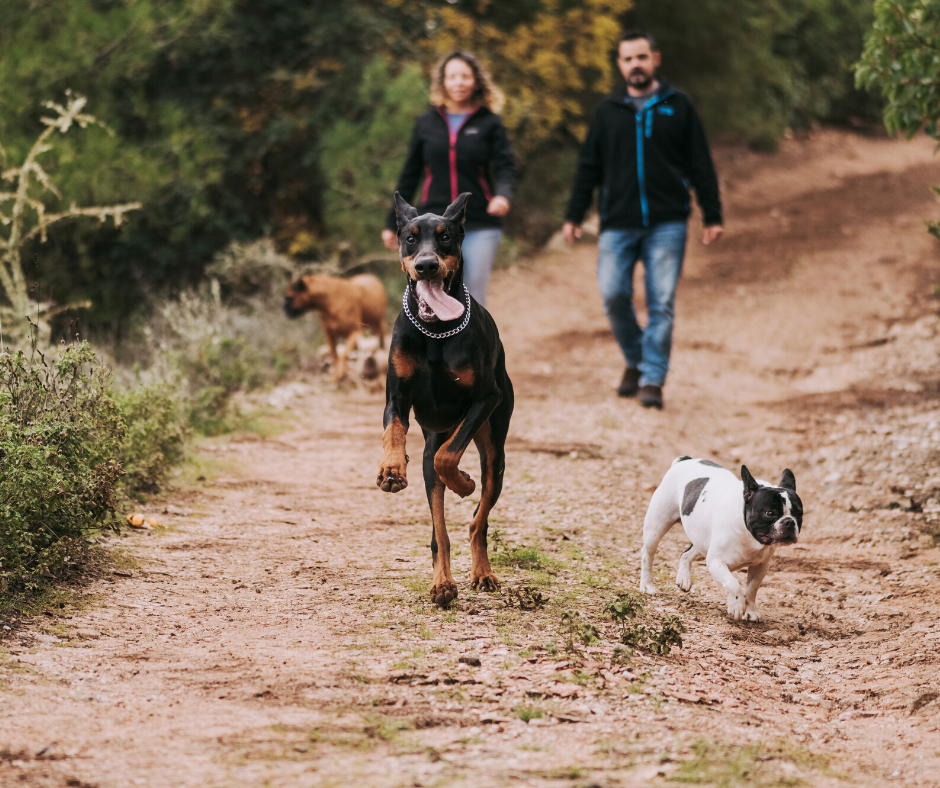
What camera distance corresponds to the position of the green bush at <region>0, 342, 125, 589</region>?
14.2ft

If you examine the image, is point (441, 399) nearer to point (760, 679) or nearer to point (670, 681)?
point (670, 681)

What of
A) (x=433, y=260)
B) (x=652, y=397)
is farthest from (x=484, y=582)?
(x=652, y=397)

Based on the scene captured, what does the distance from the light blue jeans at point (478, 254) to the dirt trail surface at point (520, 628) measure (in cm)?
138

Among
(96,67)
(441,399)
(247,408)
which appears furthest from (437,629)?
(96,67)

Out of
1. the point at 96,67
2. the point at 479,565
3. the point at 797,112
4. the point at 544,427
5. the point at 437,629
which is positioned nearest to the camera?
the point at 437,629

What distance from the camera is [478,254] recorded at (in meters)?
7.22

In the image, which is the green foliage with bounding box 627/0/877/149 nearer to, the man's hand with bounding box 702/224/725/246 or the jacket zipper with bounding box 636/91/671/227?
the jacket zipper with bounding box 636/91/671/227

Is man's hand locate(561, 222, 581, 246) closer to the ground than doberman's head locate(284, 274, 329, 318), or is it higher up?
higher up

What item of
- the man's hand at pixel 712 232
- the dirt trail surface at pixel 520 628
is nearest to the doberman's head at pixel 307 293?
the dirt trail surface at pixel 520 628

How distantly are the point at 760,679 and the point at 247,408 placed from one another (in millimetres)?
6041

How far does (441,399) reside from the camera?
4.18m

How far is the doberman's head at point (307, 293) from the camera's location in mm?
10102

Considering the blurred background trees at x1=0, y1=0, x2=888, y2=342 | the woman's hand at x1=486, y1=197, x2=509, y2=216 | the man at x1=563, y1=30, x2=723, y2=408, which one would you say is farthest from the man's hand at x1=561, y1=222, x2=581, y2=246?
the blurred background trees at x1=0, y1=0, x2=888, y2=342

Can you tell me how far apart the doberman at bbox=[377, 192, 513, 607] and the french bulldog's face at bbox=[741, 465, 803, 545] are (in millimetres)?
1187
